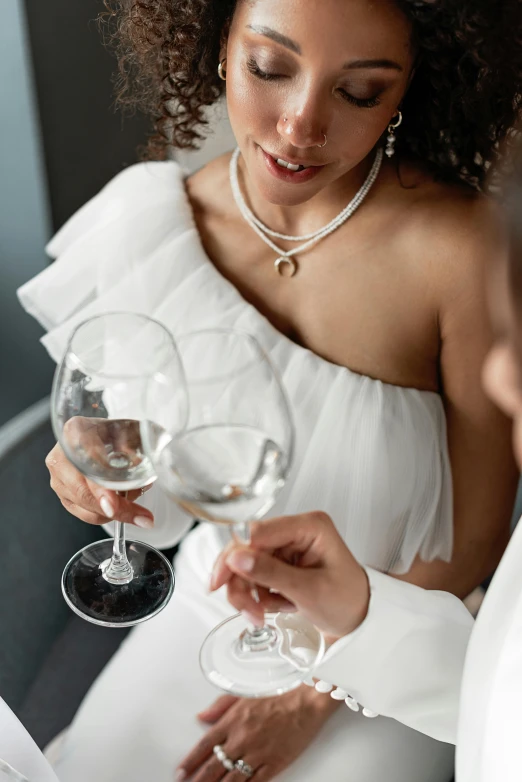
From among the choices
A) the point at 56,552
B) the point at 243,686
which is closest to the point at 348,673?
the point at 243,686

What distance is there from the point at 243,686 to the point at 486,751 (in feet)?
0.80

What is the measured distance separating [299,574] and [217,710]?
1.22ft

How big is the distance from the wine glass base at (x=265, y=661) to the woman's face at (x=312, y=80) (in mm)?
536

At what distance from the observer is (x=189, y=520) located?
4.26ft

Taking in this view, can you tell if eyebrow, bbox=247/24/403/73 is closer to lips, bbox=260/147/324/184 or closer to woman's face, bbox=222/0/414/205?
woman's face, bbox=222/0/414/205

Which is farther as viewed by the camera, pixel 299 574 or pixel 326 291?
pixel 326 291

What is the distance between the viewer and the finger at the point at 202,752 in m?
1.06

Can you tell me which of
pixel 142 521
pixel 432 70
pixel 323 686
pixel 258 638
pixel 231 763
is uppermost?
pixel 432 70

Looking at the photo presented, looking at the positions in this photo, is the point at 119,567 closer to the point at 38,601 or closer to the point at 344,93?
the point at 38,601

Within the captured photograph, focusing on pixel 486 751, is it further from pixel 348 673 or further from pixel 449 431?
pixel 449 431

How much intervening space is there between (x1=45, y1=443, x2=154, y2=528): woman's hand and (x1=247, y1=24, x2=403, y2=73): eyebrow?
1.72 ft

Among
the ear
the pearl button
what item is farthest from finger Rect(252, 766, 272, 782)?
the ear

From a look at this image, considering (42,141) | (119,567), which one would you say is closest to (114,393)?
(119,567)

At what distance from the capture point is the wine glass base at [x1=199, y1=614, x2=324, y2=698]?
0.89m
